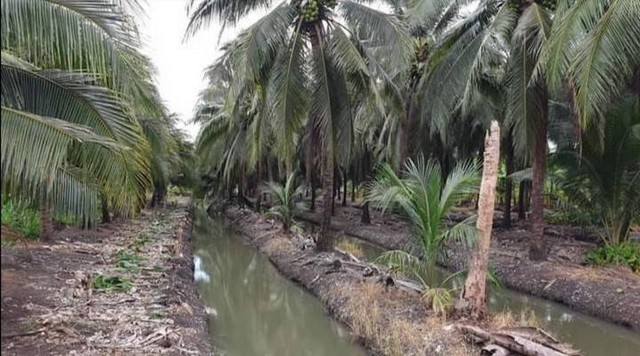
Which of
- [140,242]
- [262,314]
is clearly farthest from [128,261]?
[140,242]

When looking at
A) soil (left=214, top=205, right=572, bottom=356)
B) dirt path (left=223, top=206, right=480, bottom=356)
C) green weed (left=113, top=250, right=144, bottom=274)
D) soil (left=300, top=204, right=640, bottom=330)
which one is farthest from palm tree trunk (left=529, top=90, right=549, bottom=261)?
green weed (left=113, top=250, right=144, bottom=274)

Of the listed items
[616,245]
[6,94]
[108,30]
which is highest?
[108,30]

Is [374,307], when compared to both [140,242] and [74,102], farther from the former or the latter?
[140,242]

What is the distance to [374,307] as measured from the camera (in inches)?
347

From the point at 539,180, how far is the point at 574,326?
149 inches

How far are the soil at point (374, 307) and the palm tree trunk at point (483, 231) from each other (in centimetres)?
28

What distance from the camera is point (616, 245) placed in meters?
12.4

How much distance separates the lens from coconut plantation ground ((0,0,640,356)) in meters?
5.54

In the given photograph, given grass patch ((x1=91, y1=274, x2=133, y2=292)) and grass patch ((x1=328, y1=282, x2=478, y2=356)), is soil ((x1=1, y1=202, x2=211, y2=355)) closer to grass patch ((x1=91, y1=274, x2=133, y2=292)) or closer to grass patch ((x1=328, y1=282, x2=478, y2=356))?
grass patch ((x1=91, y1=274, x2=133, y2=292))

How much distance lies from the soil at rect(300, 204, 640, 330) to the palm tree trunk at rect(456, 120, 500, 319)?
171 cm

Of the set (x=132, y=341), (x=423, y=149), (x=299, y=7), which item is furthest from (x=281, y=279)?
(x=423, y=149)

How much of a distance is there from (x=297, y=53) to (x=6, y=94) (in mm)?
8446

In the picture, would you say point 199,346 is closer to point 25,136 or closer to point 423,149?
point 25,136

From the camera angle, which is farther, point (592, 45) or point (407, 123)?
point (407, 123)
